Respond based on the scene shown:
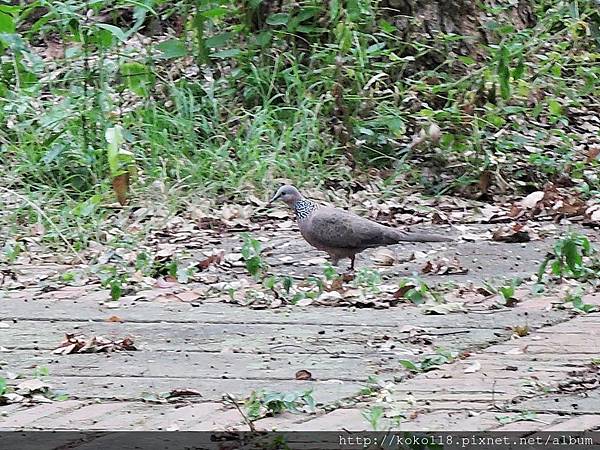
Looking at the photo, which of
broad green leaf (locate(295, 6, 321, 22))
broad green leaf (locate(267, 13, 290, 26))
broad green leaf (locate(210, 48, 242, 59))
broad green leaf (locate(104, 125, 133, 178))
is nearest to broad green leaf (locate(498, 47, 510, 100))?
broad green leaf (locate(295, 6, 321, 22))

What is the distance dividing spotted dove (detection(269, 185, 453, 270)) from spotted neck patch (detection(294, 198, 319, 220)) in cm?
1

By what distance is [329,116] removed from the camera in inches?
303

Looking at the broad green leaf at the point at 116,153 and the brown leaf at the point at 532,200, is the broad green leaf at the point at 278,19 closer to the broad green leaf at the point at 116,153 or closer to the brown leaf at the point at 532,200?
the broad green leaf at the point at 116,153

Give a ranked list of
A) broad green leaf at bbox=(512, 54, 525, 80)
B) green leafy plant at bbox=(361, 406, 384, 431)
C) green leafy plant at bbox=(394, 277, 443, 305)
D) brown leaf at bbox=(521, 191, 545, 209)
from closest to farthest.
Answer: green leafy plant at bbox=(361, 406, 384, 431)
green leafy plant at bbox=(394, 277, 443, 305)
brown leaf at bbox=(521, 191, 545, 209)
broad green leaf at bbox=(512, 54, 525, 80)

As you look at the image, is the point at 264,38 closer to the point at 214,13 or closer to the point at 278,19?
the point at 278,19

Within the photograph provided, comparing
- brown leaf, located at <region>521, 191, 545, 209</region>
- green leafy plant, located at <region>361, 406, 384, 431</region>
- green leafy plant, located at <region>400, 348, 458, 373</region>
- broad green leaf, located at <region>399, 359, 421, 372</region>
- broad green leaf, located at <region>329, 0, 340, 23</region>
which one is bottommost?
brown leaf, located at <region>521, 191, 545, 209</region>

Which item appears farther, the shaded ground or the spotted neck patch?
the spotted neck patch

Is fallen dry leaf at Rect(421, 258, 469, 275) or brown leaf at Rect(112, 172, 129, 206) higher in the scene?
brown leaf at Rect(112, 172, 129, 206)

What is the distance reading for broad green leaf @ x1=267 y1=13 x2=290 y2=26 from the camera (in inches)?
315

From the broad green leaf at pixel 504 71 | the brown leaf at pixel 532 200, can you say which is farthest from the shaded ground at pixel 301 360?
the broad green leaf at pixel 504 71

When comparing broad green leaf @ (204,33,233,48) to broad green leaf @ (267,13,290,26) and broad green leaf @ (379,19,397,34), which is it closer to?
broad green leaf @ (267,13,290,26)

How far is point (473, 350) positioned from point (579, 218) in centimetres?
302

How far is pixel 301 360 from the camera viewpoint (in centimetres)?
386

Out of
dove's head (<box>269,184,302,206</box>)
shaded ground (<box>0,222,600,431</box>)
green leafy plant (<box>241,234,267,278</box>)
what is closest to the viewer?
shaded ground (<box>0,222,600,431</box>)
